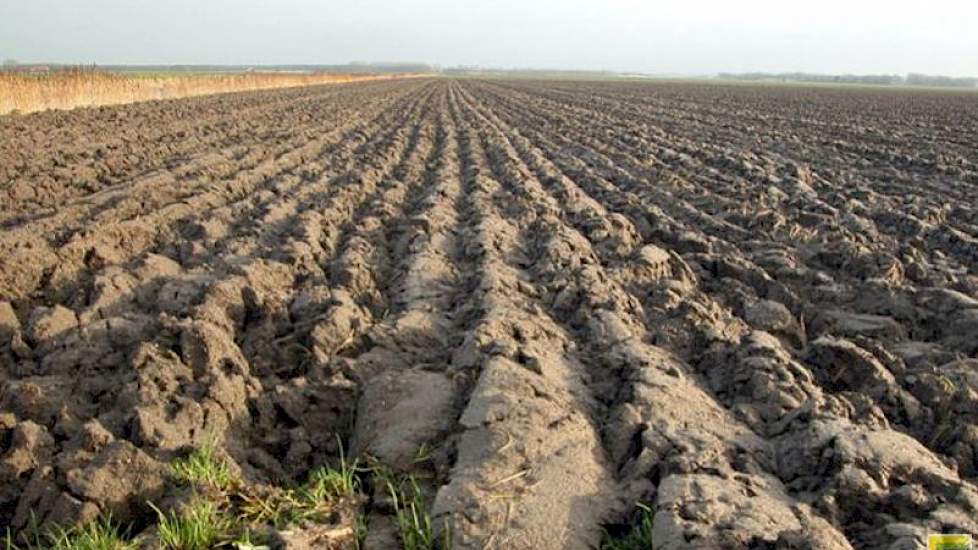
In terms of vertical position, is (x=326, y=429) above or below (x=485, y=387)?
below

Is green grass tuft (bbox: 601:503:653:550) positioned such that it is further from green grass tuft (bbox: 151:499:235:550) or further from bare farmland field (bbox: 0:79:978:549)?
green grass tuft (bbox: 151:499:235:550)

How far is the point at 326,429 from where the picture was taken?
13.2 ft

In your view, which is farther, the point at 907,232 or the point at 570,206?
the point at 570,206

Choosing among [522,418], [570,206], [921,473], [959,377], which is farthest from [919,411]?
[570,206]

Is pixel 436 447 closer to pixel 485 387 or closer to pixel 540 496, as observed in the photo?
pixel 485 387

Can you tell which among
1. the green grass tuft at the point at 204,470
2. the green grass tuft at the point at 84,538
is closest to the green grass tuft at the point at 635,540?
the green grass tuft at the point at 204,470

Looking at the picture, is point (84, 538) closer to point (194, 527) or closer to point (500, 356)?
point (194, 527)

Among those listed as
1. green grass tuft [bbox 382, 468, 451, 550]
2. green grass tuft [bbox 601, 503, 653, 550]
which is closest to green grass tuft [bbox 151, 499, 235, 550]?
green grass tuft [bbox 382, 468, 451, 550]

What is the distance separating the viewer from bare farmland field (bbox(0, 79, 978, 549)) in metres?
3.14

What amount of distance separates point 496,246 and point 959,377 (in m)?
3.93

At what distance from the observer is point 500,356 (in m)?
4.36

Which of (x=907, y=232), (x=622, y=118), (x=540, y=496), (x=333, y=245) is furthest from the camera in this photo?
(x=622, y=118)

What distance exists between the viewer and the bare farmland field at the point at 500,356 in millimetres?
3137

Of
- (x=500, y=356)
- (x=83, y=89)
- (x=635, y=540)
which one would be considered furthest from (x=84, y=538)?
(x=83, y=89)
